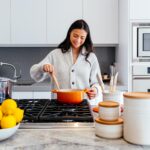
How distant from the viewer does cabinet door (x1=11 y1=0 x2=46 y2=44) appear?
2879 millimetres

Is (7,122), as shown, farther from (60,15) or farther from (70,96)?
(60,15)

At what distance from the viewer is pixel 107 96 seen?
1.18 metres

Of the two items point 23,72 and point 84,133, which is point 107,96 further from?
point 23,72

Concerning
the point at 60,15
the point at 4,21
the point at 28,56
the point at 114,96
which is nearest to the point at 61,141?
the point at 114,96

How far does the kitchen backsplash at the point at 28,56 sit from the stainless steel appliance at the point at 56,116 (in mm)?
2012

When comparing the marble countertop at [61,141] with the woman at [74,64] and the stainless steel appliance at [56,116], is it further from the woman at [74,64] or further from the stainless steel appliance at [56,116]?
the woman at [74,64]

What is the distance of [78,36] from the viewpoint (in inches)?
73.9

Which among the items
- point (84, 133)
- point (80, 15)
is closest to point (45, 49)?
point (80, 15)

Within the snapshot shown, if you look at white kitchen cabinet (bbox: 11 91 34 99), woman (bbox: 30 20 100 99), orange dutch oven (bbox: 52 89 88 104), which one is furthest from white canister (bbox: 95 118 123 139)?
white kitchen cabinet (bbox: 11 91 34 99)

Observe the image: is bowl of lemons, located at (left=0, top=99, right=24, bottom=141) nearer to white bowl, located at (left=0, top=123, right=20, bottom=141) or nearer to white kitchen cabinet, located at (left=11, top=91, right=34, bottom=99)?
white bowl, located at (left=0, top=123, right=20, bottom=141)

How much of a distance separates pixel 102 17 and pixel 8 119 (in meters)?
2.28

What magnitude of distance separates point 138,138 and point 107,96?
42 centimetres

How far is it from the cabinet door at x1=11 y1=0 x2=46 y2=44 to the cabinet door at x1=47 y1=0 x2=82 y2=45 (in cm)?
7

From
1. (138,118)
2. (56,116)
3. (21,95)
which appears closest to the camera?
(138,118)
